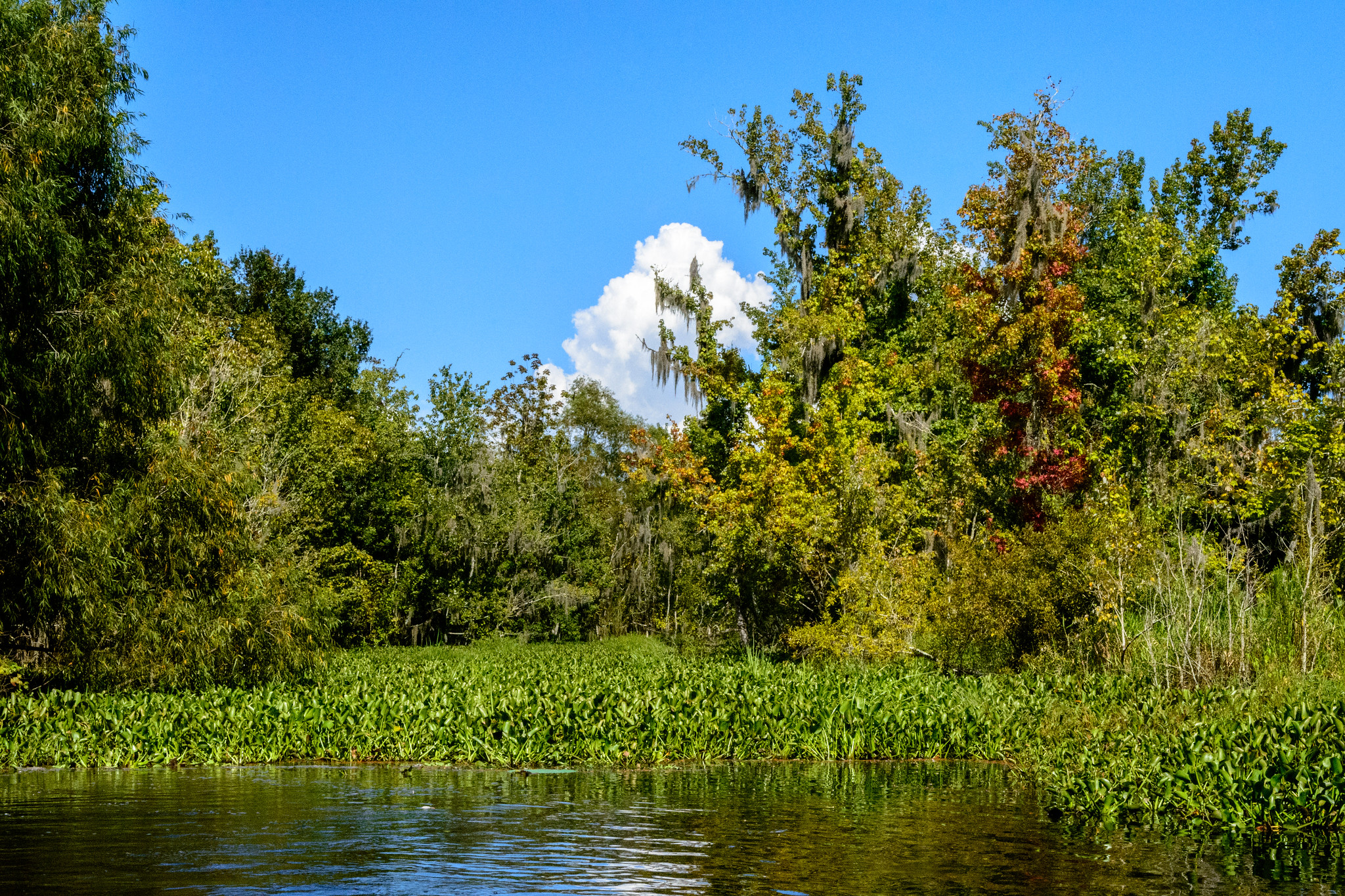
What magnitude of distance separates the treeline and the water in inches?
238

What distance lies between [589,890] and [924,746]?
374 inches

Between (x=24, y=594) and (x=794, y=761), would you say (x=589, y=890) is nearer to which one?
(x=794, y=761)

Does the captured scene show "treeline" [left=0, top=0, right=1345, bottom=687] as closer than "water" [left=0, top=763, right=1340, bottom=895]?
No

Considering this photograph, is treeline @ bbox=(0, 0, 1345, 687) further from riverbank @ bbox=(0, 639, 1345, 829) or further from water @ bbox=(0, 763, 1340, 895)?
water @ bbox=(0, 763, 1340, 895)

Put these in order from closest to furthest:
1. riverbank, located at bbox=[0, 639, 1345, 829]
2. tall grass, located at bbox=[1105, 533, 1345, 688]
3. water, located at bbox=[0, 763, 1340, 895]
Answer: water, located at bbox=[0, 763, 1340, 895], riverbank, located at bbox=[0, 639, 1345, 829], tall grass, located at bbox=[1105, 533, 1345, 688]

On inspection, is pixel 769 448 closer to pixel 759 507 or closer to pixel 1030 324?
pixel 759 507

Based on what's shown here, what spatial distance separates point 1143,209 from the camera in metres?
39.3

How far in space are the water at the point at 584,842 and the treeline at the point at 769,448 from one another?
19.9 ft

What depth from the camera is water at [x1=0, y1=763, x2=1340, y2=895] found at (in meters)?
7.71

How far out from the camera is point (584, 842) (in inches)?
360

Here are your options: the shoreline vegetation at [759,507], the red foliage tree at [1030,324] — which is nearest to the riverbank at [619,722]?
the shoreline vegetation at [759,507]

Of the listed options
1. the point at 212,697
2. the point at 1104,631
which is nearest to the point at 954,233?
the point at 1104,631

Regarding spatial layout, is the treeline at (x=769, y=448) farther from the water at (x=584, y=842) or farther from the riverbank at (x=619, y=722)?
the water at (x=584, y=842)

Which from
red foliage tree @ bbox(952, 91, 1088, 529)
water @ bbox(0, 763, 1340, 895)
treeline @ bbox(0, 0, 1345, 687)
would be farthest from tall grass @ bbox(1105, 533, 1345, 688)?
red foliage tree @ bbox(952, 91, 1088, 529)
